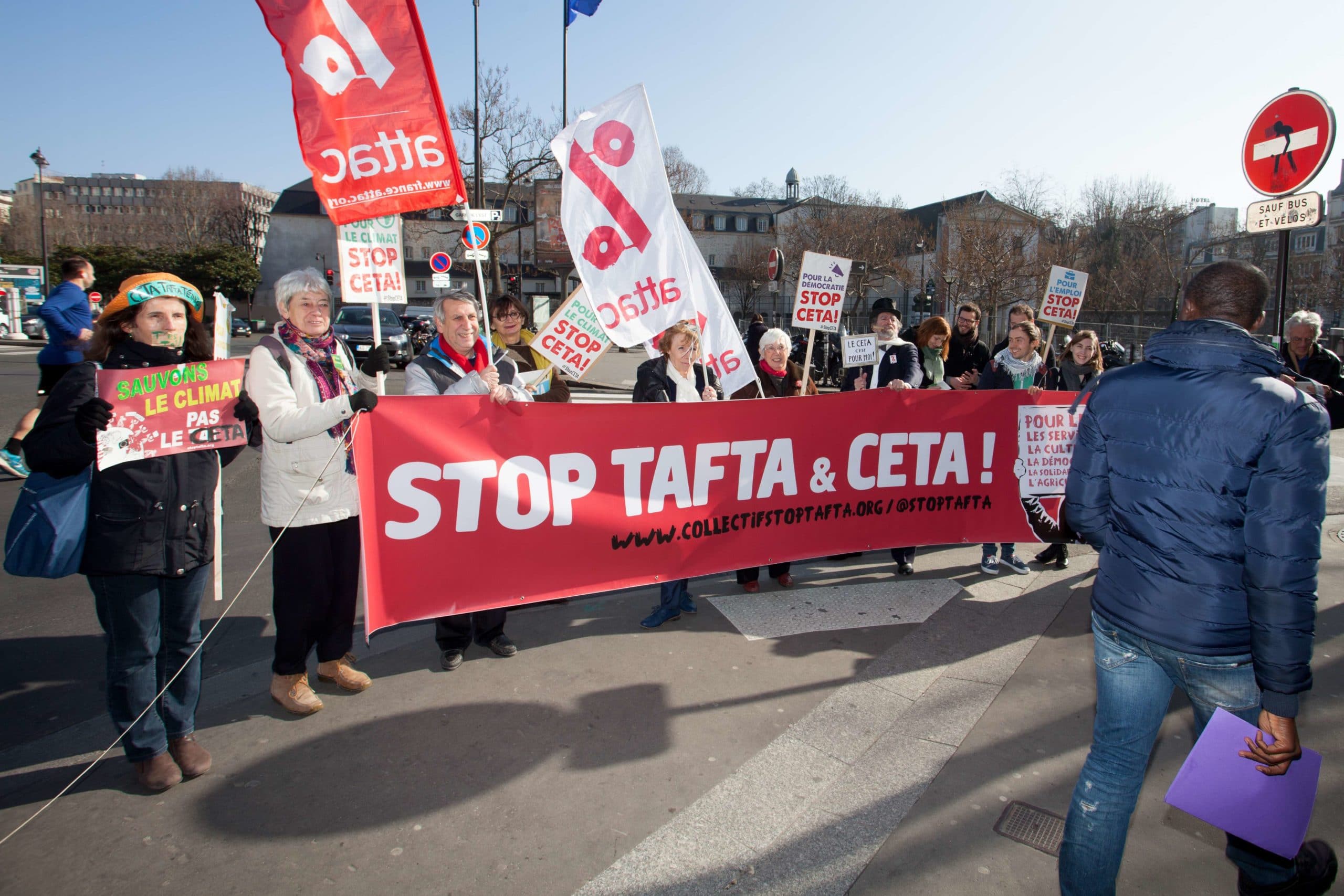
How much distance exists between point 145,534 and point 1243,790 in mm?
3628

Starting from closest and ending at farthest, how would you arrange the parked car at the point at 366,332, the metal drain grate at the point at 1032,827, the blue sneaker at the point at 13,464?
the metal drain grate at the point at 1032,827 < the blue sneaker at the point at 13,464 < the parked car at the point at 366,332

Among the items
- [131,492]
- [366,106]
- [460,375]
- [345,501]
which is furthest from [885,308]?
[131,492]

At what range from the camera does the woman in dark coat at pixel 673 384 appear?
181 inches

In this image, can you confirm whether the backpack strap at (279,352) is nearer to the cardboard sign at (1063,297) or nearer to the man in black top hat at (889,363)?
the man in black top hat at (889,363)

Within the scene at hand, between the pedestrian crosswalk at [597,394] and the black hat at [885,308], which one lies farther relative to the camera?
the pedestrian crosswalk at [597,394]

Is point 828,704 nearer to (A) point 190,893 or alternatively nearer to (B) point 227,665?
(A) point 190,893

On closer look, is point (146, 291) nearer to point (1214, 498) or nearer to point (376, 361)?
point (376, 361)

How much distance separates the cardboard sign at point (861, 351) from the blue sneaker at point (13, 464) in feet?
28.8

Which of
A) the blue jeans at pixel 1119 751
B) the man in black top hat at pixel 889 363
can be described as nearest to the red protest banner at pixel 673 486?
the man in black top hat at pixel 889 363

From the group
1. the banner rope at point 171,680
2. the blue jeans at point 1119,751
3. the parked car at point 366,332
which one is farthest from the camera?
the parked car at point 366,332

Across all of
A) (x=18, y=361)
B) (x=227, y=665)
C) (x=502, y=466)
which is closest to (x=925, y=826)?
(x=502, y=466)

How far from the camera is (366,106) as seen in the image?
Answer: 12.3ft

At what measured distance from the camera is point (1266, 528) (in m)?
1.82

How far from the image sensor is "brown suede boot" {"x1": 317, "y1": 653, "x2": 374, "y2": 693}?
373 centimetres
